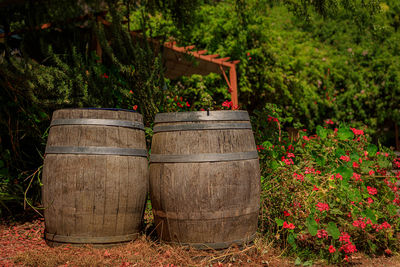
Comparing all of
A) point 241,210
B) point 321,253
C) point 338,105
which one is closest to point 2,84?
point 241,210

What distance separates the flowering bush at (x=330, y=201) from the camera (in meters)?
3.10

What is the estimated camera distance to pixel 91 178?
290cm

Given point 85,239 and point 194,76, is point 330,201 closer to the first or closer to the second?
point 85,239

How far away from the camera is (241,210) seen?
287 centimetres

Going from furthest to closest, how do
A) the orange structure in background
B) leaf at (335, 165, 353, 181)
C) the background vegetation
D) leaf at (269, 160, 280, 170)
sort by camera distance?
the orange structure in background, the background vegetation, leaf at (269, 160, 280, 170), leaf at (335, 165, 353, 181)

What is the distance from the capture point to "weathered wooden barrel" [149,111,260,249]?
9.18ft

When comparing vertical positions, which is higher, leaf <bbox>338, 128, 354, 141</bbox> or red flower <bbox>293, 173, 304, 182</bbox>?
leaf <bbox>338, 128, 354, 141</bbox>

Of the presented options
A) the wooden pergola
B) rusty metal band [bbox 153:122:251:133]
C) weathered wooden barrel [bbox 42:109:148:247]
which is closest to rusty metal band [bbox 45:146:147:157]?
weathered wooden barrel [bbox 42:109:148:247]

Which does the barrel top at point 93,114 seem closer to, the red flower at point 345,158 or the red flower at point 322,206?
the red flower at point 322,206

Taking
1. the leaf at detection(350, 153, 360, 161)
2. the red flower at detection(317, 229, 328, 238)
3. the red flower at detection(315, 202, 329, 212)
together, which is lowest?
the red flower at detection(317, 229, 328, 238)

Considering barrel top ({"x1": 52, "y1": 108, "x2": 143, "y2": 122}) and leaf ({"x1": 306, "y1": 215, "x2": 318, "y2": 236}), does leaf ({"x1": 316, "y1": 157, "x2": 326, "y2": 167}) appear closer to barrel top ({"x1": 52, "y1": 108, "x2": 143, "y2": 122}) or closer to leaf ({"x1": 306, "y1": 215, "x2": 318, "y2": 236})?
leaf ({"x1": 306, "y1": 215, "x2": 318, "y2": 236})

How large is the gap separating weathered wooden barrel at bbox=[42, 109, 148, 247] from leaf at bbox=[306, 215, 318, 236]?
4.14 feet

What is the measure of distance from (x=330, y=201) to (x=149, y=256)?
1507mm

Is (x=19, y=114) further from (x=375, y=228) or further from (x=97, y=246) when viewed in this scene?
(x=375, y=228)
